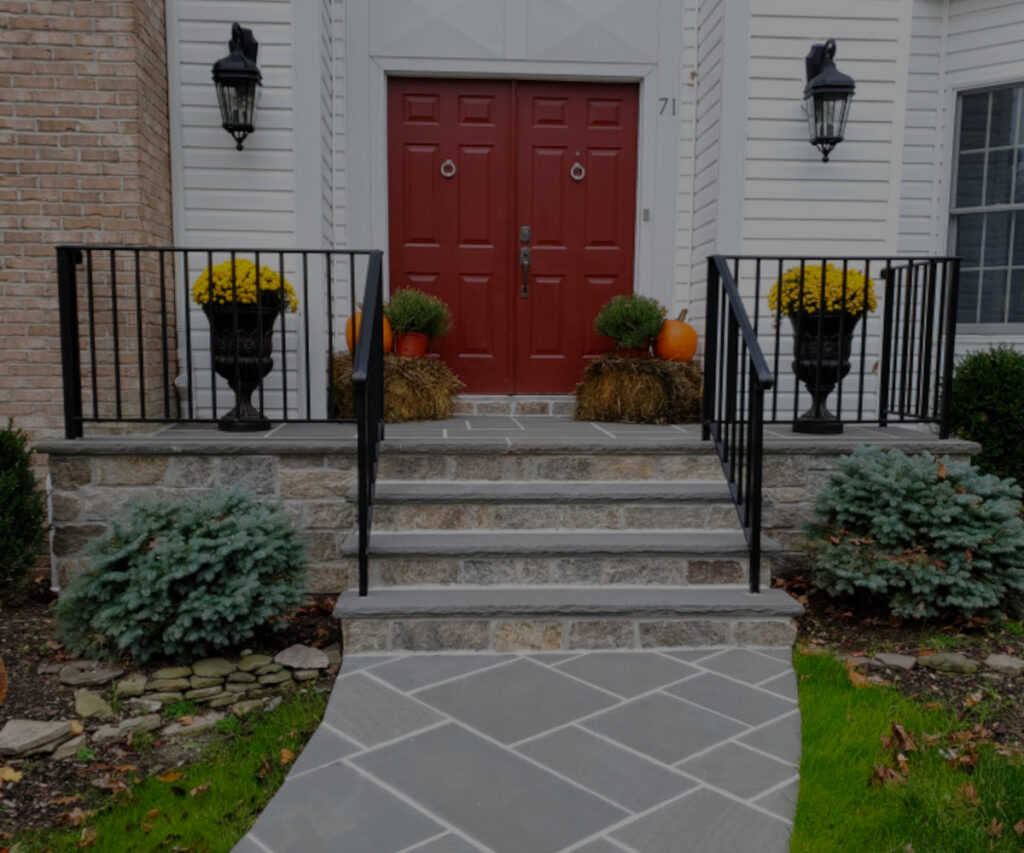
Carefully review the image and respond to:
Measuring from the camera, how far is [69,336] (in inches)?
146

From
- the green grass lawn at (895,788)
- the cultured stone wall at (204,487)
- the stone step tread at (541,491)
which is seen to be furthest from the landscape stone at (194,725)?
the green grass lawn at (895,788)

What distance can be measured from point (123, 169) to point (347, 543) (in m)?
2.29

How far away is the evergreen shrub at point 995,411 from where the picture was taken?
4750 millimetres

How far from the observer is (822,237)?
498cm

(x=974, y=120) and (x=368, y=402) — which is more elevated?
(x=974, y=120)

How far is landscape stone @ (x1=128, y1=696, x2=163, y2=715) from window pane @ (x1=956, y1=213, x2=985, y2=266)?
5.38m

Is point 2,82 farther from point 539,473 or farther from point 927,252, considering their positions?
point 927,252

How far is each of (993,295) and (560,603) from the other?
13.9ft

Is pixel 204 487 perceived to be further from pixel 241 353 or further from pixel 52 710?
pixel 52 710

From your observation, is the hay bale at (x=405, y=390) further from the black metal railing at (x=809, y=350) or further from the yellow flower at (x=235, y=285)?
the black metal railing at (x=809, y=350)

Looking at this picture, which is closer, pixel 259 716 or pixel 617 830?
pixel 617 830

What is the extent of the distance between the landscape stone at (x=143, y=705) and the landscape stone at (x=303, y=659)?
0.40m

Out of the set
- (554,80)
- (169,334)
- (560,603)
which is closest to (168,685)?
(560,603)

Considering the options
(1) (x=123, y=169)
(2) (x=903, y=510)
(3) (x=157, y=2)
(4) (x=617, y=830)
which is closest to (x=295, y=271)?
(1) (x=123, y=169)
